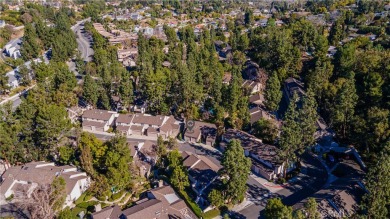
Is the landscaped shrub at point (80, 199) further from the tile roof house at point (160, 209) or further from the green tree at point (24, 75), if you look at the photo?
the green tree at point (24, 75)

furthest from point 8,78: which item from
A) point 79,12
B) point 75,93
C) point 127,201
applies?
point 79,12

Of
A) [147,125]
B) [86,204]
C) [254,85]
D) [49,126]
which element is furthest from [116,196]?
[254,85]

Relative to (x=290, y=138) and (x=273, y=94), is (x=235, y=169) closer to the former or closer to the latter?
(x=290, y=138)

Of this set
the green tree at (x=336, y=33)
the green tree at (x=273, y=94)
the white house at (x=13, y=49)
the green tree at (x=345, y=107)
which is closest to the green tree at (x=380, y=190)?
the green tree at (x=345, y=107)

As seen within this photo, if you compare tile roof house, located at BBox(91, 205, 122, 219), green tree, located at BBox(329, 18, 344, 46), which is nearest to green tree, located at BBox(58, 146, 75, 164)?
tile roof house, located at BBox(91, 205, 122, 219)

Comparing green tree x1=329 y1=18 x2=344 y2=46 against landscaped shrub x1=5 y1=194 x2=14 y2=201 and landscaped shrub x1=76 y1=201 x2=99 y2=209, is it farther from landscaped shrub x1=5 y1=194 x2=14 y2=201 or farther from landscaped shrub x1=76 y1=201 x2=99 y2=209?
landscaped shrub x1=5 y1=194 x2=14 y2=201

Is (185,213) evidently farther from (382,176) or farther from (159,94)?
(159,94)

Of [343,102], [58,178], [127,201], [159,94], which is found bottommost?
[127,201]
